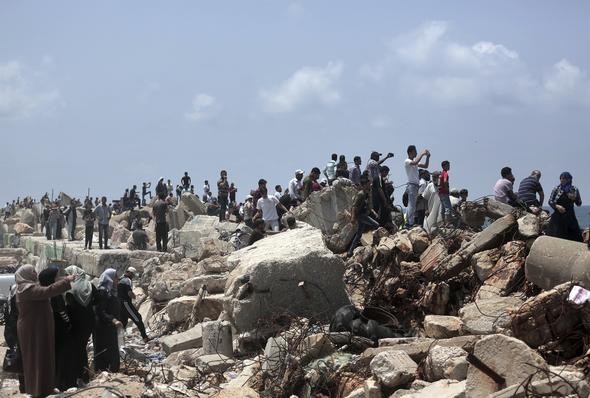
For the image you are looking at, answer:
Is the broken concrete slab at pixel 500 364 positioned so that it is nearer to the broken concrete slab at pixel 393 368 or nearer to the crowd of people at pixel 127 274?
the broken concrete slab at pixel 393 368

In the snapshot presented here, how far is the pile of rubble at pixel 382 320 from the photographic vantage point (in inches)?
231

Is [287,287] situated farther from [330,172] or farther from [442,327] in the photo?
[330,172]

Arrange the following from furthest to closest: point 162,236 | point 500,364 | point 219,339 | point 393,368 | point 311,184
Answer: point 162,236 → point 311,184 → point 219,339 → point 393,368 → point 500,364

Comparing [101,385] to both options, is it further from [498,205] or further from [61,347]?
[498,205]

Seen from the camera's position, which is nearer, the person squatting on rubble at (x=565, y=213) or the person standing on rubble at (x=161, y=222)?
the person squatting on rubble at (x=565, y=213)

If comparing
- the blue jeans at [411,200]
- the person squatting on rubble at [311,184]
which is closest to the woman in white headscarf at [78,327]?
the blue jeans at [411,200]

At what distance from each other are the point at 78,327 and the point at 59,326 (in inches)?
8.0

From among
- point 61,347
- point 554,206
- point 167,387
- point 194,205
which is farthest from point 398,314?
point 194,205

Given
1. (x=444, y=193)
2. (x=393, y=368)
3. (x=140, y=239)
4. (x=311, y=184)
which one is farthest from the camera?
(x=140, y=239)

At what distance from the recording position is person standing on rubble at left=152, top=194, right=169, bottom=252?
1750 cm

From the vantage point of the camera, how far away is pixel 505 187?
10891 millimetres

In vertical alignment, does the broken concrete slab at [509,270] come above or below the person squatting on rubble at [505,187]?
below

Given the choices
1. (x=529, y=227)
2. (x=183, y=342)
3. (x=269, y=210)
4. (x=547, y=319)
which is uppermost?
(x=269, y=210)

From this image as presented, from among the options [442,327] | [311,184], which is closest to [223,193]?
[311,184]
